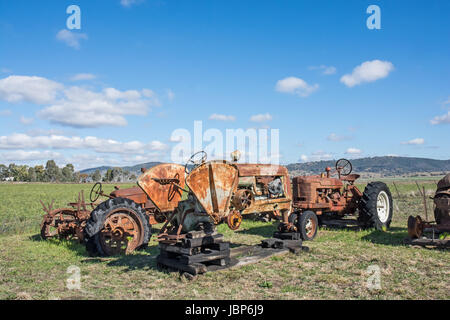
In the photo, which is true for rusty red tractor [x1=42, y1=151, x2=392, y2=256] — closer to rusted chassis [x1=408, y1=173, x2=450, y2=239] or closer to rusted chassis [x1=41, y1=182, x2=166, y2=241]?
rusted chassis [x1=41, y1=182, x2=166, y2=241]

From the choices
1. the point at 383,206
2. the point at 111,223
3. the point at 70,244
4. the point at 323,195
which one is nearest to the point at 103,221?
the point at 111,223

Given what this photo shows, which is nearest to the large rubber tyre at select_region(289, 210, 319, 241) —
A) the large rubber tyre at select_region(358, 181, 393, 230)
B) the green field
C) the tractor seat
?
the green field

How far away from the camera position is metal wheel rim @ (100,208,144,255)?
851 cm

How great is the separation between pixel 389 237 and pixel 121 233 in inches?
301

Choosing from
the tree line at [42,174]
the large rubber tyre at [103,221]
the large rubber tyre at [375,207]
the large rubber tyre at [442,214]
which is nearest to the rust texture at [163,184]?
the large rubber tyre at [103,221]

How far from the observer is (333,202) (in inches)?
474

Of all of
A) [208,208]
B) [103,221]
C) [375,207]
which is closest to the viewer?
[208,208]

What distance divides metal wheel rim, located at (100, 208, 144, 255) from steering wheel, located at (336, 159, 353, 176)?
7662 mm

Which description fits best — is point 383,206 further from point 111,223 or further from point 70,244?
point 70,244

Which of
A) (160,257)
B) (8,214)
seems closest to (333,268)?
(160,257)

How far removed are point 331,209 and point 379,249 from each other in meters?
3.13

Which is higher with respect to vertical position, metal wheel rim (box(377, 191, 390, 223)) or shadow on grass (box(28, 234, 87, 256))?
metal wheel rim (box(377, 191, 390, 223))
